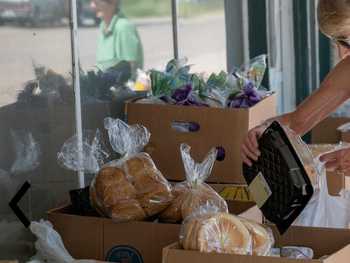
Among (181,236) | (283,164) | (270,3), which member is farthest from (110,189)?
(270,3)

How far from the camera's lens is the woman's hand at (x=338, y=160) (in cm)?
280

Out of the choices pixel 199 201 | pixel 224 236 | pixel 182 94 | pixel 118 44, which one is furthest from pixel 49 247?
pixel 118 44

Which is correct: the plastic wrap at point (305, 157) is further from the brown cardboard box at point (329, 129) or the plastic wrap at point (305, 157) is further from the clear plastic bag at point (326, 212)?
the brown cardboard box at point (329, 129)

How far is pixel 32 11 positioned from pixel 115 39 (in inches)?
27.0

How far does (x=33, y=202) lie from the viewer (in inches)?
116

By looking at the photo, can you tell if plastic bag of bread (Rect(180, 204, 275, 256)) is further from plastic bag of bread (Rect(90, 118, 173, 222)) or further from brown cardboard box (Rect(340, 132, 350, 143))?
brown cardboard box (Rect(340, 132, 350, 143))

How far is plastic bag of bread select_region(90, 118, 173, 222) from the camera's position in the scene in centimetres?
263

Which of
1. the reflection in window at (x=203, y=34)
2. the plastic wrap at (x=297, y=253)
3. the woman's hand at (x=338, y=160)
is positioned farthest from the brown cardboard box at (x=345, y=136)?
the plastic wrap at (x=297, y=253)

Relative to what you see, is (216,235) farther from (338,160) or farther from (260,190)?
(338,160)

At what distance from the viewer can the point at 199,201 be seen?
2.64 meters

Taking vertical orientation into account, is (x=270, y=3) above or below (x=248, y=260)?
above

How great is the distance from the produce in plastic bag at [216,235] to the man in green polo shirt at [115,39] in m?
1.18

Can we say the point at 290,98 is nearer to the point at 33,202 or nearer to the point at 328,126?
the point at 328,126

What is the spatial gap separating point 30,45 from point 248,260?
3.54 feet
